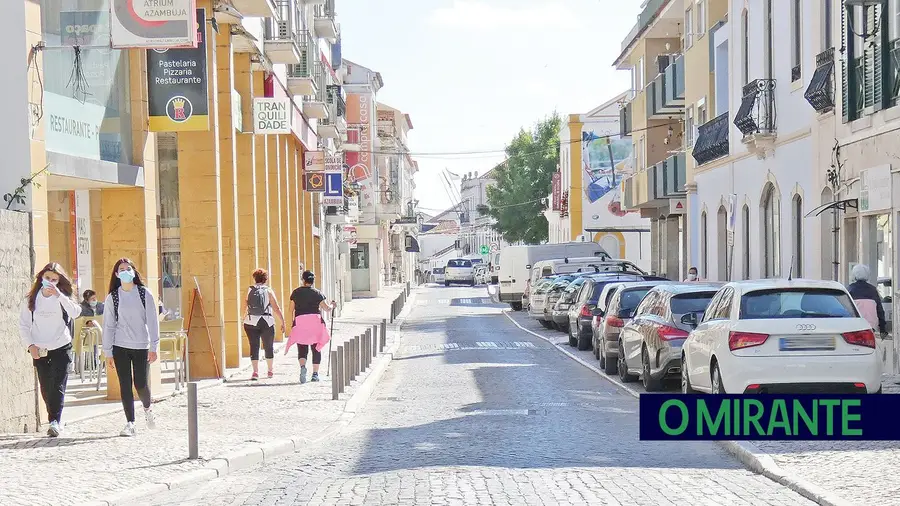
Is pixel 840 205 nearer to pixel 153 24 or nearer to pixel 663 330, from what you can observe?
pixel 663 330

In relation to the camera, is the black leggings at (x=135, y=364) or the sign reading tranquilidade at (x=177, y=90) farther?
the sign reading tranquilidade at (x=177, y=90)

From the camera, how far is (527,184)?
3676 inches

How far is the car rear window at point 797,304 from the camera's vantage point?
13.6 meters

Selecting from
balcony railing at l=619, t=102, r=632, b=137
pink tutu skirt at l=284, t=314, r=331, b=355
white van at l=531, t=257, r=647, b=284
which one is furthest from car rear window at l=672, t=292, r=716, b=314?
balcony railing at l=619, t=102, r=632, b=137

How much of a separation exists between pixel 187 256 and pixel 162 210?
2845 mm

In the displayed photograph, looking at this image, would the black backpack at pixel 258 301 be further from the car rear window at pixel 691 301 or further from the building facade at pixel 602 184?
the building facade at pixel 602 184

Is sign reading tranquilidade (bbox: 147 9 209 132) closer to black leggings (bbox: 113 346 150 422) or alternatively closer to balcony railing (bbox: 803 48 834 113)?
black leggings (bbox: 113 346 150 422)

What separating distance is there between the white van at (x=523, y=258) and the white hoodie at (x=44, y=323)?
36.4 meters

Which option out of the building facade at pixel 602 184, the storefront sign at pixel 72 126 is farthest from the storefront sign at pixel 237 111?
the building facade at pixel 602 184

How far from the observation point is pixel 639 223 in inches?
2916

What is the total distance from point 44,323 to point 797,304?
7405mm

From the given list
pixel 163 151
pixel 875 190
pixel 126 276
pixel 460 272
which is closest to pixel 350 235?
pixel 163 151

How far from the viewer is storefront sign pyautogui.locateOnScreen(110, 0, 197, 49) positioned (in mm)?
14531

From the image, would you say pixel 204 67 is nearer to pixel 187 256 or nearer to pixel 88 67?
pixel 88 67
